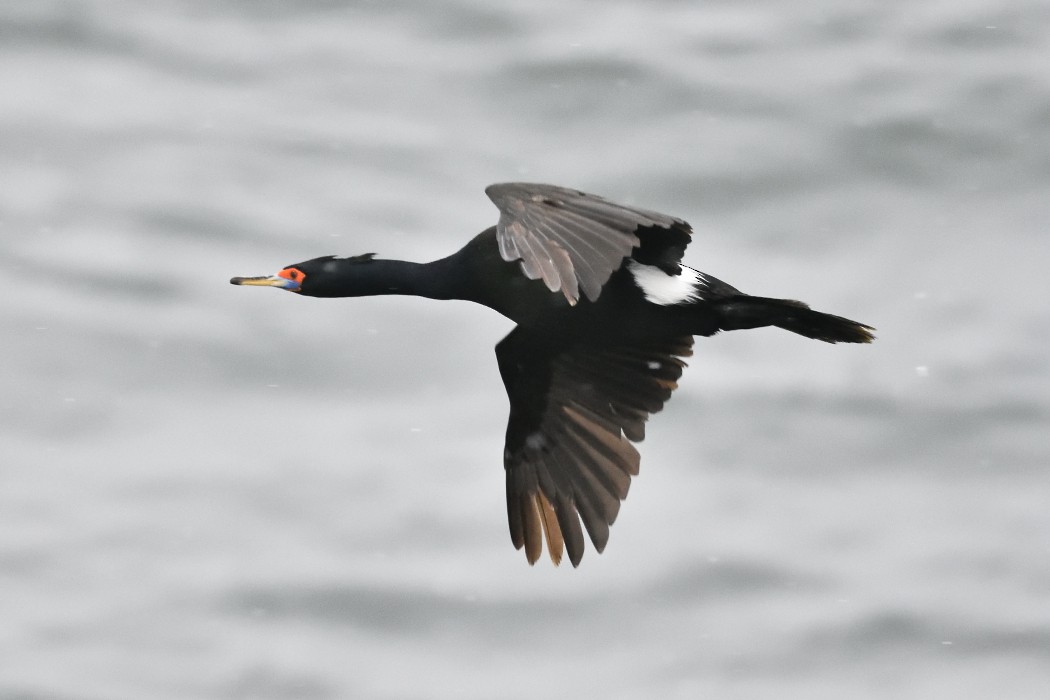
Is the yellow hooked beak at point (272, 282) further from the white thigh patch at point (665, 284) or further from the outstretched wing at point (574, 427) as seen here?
the white thigh patch at point (665, 284)

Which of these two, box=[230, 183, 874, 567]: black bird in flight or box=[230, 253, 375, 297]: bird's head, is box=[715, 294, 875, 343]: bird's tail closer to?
box=[230, 183, 874, 567]: black bird in flight

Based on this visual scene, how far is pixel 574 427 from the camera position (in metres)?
8.06

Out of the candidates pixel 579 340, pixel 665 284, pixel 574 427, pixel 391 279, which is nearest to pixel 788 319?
pixel 665 284

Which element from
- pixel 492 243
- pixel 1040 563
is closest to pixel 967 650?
pixel 1040 563

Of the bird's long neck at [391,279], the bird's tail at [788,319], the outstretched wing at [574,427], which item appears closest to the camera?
the bird's tail at [788,319]

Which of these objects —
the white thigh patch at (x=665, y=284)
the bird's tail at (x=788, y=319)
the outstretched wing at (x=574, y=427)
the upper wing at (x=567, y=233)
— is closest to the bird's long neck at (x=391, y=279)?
the outstretched wing at (x=574, y=427)

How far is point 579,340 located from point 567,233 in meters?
1.71

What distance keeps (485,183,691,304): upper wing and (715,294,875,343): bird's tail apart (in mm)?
876

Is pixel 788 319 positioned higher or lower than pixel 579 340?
lower

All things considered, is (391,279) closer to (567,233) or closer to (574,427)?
(574,427)

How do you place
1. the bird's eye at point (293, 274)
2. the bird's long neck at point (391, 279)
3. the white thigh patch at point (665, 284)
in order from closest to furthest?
the white thigh patch at point (665, 284)
the bird's long neck at point (391, 279)
the bird's eye at point (293, 274)

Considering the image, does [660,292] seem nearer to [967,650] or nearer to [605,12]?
[967,650]

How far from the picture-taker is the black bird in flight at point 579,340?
7.54 m

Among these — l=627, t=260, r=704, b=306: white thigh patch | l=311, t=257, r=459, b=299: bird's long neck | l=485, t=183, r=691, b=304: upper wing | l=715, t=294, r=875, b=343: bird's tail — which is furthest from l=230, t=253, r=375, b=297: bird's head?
l=485, t=183, r=691, b=304: upper wing
